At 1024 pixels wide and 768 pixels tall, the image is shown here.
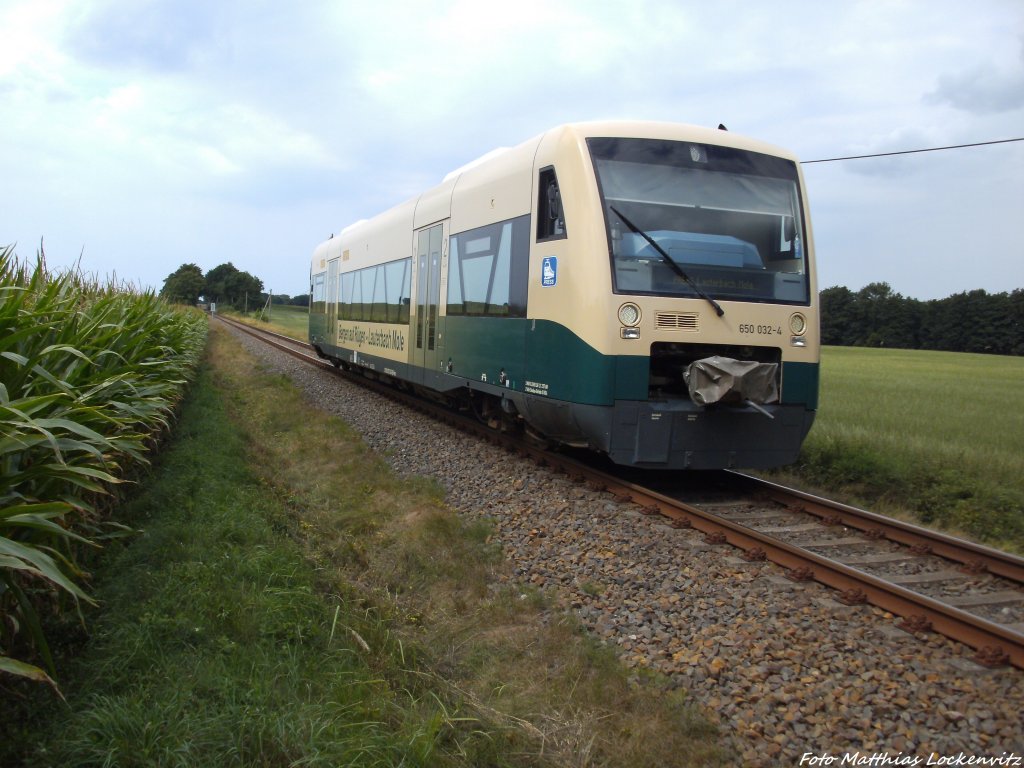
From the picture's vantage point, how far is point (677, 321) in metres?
6.92

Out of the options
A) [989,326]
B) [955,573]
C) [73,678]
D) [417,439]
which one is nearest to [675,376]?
[955,573]

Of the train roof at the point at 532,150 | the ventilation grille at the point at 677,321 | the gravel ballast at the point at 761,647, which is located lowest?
the gravel ballast at the point at 761,647

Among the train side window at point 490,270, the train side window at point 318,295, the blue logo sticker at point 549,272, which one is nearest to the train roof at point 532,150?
the train side window at point 490,270

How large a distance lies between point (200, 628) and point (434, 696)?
1.13 m

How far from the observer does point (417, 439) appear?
34.7 ft

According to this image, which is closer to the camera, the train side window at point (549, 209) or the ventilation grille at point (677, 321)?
the ventilation grille at point (677, 321)

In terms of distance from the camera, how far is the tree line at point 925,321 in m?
60.0

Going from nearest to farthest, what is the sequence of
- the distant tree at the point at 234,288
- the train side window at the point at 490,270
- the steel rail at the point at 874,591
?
the steel rail at the point at 874,591 → the train side window at the point at 490,270 → the distant tree at the point at 234,288

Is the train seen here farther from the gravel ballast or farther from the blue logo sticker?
the gravel ballast

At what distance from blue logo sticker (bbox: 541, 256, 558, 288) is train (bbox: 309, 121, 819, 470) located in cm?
2

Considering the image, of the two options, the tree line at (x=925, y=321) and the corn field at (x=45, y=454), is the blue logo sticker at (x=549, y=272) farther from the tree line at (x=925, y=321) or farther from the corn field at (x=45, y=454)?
the tree line at (x=925, y=321)

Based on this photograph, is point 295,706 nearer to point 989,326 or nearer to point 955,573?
point 955,573

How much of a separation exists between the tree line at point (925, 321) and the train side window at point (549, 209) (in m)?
52.5

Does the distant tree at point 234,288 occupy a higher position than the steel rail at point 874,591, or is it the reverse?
the distant tree at point 234,288
